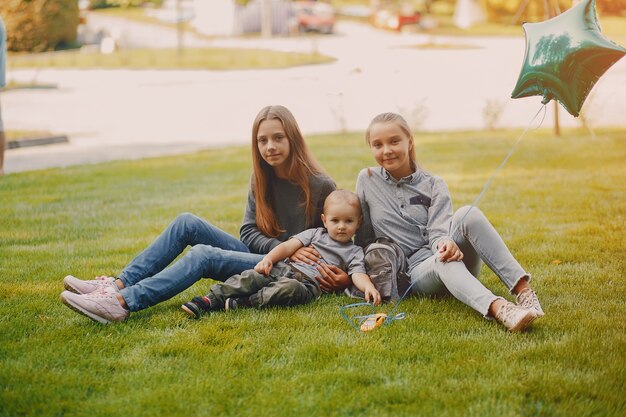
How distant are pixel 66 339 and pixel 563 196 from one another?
477cm

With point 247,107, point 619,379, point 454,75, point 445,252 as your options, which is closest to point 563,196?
point 445,252

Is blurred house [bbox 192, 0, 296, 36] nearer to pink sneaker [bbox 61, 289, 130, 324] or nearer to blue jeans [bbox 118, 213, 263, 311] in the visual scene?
blue jeans [bbox 118, 213, 263, 311]

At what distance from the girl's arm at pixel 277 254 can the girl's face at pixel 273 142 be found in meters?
0.46

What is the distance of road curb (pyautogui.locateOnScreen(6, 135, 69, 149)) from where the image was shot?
11648mm

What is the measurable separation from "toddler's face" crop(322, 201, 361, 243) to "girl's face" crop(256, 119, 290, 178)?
391mm

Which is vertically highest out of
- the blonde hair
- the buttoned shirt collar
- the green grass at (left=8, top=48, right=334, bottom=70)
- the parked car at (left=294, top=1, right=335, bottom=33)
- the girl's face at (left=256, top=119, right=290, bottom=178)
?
the girl's face at (left=256, top=119, right=290, bottom=178)

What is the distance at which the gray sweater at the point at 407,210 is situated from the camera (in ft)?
13.5

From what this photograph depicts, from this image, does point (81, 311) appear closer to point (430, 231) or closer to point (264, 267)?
point (264, 267)

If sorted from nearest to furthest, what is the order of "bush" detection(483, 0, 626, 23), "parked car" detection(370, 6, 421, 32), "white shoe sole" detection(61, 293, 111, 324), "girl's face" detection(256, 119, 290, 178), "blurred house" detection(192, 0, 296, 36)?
"white shoe sole" detection(61, 293, 111, 324), "girl's face" detection(256, 119, 290, 178), "bush" detection(483, 0, 626, 23), "blurred house" detection(192, 0, 296, 36), "parked car" detection(370, 6, 421, 32)

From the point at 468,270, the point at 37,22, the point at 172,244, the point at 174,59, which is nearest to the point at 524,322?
the point at 468,270

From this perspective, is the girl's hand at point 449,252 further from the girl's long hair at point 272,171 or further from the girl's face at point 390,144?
the girl's long hair at point 272,171

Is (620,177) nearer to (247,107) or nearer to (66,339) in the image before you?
(66,339)

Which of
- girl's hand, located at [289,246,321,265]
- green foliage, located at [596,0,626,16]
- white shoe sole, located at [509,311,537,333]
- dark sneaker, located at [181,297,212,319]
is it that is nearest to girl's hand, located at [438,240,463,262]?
white shoe sole, located at [509,311,537,333]

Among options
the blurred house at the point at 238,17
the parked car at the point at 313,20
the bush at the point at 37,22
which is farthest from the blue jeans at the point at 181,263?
the blurred house at the point at 238,17
